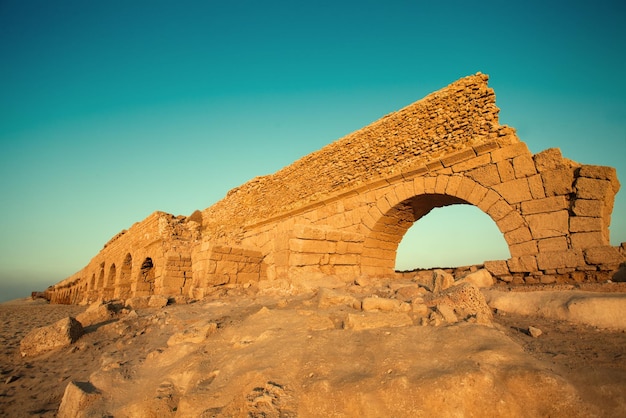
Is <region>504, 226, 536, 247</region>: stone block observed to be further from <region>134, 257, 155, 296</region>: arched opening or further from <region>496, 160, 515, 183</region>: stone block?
<region>134, 257, 155, 296</region>: arched opening

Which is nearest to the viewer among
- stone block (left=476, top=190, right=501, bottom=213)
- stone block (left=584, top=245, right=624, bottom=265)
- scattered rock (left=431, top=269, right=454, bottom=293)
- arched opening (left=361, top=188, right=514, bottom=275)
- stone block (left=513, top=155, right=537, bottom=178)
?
→ scattered rock (left=431, top=269, right=454, bottom=293)

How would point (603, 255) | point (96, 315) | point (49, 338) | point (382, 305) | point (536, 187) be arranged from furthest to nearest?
point (536, 187)
point (96, 315)
point (603, 255)
point (49, 338)
point (382, 305)

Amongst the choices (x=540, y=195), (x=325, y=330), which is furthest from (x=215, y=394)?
(x=540, y=195)

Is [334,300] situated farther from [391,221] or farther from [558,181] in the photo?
[391,221]

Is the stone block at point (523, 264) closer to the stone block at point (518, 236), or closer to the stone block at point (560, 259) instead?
the stone block at point (560, 259)

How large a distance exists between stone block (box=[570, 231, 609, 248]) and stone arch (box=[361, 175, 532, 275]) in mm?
596

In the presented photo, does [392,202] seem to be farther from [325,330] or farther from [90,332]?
[90,332]

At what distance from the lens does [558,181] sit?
4891 mm

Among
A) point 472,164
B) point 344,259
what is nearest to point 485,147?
point 472,164

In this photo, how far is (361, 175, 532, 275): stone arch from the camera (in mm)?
5391

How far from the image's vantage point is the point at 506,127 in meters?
5.64

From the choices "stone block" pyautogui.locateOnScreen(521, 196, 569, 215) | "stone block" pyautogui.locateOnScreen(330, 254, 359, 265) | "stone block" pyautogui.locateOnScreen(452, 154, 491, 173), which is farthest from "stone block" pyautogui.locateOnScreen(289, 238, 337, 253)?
"stone block" pyautogui.locateOnScreen(521, 196, 569, 215)

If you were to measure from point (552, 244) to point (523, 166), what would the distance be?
1.39m

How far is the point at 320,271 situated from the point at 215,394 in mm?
3944
